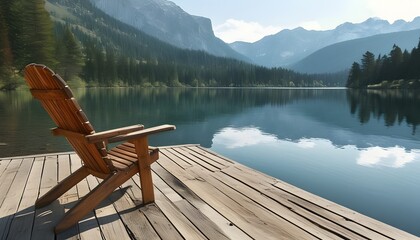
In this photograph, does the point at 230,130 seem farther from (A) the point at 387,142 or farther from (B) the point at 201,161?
(B) the point at 201,161

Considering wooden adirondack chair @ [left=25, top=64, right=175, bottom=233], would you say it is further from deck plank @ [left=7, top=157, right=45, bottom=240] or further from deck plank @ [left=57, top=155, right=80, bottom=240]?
deck plank @ [left=7, top=157, right=45, bottom=240]

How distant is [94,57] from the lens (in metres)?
78.3

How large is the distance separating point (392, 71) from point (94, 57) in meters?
78.1

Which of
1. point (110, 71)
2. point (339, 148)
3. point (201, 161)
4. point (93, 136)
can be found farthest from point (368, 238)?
point (110, 71)

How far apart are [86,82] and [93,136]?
3114 inches

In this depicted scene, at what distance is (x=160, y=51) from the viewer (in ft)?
616

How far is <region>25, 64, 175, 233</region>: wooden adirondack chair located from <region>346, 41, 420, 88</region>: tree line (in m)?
85.9

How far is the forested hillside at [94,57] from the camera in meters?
44.8

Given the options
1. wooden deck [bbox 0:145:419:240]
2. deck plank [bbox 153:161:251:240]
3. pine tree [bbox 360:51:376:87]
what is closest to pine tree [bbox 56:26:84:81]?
wooden deck [bbox 0:145:419:240]

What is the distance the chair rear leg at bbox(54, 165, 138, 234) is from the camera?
3.44m

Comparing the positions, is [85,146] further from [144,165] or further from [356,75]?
[356,75]

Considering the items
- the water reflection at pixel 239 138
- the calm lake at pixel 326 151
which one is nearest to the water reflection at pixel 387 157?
the calm lake at pixel 326 151

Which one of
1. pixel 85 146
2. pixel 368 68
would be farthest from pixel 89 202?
pixel 368 68

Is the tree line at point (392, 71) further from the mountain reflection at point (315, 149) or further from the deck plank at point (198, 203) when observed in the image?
the deck plank at point (198, 203)
